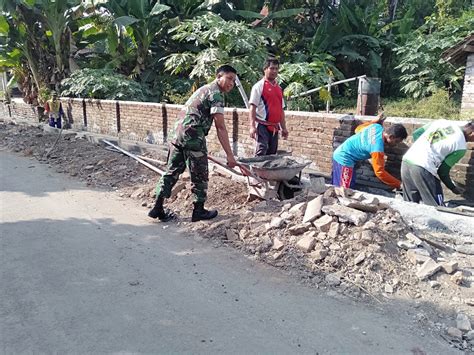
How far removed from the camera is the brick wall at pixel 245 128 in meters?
5.65

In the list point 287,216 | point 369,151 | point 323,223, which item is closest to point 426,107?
point 369,151

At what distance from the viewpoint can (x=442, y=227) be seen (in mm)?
4230

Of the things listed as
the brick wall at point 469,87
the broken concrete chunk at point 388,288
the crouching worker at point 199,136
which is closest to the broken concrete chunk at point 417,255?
the broken concrete chunk at point 388,288

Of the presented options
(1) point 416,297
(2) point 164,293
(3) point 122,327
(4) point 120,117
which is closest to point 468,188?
(1) point 416,297

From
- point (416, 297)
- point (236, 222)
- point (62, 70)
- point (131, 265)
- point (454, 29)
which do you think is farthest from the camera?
point (62, 70)

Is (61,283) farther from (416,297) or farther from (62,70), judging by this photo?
(62,70)

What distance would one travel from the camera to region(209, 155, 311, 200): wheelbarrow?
4.79m

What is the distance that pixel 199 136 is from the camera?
4.66 metres

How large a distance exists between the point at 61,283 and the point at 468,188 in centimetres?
483

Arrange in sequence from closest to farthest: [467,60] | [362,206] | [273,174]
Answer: [362,206] → [273,174] → [467,60]

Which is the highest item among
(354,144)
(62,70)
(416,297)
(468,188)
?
(62,70)

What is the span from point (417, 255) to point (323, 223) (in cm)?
90

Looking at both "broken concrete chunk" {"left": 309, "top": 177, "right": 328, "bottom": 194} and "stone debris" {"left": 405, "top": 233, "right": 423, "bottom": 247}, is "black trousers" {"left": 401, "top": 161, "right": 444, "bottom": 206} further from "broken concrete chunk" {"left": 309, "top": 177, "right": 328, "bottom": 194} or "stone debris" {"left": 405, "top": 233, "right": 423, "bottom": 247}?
"broken concrete chunk" {"left": 309, "top": 177, "right": 328, "bottom": 194}

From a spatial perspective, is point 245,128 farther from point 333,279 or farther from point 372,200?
point 333,279
